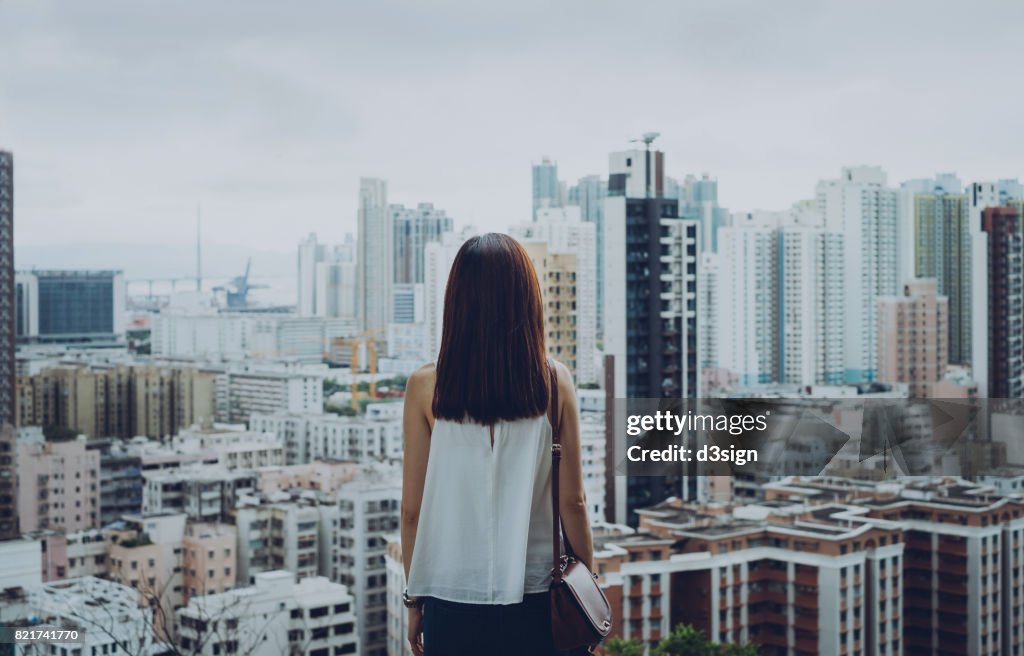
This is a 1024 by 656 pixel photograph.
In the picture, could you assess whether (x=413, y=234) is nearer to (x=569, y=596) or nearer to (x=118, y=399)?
(x=118, y=399)

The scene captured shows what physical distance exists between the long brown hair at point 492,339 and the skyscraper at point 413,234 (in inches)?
245

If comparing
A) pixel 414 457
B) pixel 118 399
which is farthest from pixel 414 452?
pixel 118 399

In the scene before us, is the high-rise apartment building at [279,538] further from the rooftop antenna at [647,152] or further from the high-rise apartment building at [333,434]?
the rooftop antenna at [647,152]

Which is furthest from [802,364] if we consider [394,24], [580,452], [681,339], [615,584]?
[580,452]

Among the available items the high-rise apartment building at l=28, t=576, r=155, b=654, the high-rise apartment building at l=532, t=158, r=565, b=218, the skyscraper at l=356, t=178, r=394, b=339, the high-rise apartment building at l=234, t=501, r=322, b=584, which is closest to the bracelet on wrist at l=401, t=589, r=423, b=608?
the high-rise apartment building at l=28, t=576, r=155, b=654

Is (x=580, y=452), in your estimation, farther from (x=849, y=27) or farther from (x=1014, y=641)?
(x=849, y=27)

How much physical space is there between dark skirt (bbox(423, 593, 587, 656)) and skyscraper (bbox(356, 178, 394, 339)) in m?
6.74

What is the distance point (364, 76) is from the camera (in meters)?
5.23

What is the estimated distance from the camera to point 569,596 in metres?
0.57

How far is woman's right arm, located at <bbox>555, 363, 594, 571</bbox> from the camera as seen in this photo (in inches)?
23.0

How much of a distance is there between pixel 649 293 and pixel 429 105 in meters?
1.62

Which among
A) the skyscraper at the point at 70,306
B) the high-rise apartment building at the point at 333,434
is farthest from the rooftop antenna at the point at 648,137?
the skyscraper at the point at 70,306

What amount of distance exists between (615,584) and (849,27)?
109 inches

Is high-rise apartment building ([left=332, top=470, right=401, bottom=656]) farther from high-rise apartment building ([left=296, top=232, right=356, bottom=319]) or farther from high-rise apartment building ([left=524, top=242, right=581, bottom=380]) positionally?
high-rise apartment building ([left=296, top=232, right=356, bottom=319])
